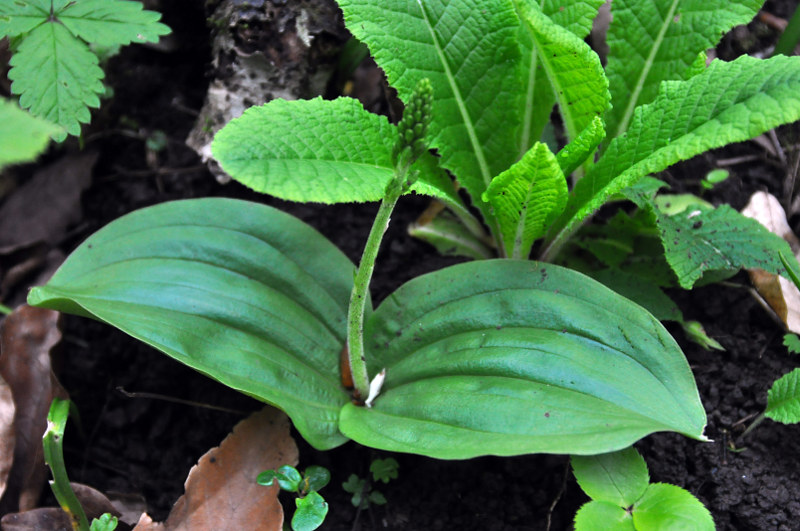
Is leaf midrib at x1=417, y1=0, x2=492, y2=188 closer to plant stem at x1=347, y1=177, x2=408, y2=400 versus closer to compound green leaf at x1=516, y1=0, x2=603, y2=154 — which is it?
compound green leaf at x1=516, y1=0, x2=603, y2=154

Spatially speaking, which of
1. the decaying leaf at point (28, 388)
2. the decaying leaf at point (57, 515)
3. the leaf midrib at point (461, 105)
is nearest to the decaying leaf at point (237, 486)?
the decaying leaf at point (57, 515)

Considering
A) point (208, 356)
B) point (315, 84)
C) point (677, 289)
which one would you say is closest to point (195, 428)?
point (208, 356)

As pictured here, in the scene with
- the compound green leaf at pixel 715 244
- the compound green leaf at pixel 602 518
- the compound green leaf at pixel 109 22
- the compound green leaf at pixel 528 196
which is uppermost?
the compound green leaf at pixel 109 22

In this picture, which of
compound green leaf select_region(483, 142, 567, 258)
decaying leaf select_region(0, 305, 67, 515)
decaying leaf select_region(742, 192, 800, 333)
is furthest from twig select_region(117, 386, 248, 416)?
decaying leaf select_region(742, 192, 800, 333)

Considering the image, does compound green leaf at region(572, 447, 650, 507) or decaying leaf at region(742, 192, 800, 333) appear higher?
decaying leaf at region(742, 192, 800, 333)

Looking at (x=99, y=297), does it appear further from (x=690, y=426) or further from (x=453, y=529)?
(x=690, y=426)

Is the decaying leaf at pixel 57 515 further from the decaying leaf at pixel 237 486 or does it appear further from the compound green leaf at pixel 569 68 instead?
the compound green leaf at pixel 569 68
